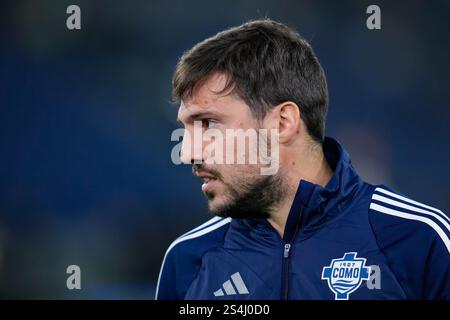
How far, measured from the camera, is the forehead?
2.07 metres

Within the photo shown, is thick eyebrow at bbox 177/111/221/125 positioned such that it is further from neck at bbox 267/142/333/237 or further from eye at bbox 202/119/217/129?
neck at bbox 267/142/333/237

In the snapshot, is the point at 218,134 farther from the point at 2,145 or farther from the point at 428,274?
the point at 2,145

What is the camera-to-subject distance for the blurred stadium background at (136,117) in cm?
471

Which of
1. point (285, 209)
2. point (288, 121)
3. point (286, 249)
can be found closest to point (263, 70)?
point (288, 121)

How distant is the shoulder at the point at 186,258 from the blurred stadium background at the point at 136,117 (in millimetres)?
2393

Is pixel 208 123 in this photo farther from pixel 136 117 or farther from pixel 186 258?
pixel 136 117

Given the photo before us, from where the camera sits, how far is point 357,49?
201 inches

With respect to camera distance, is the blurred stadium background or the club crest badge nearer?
the club crest badge

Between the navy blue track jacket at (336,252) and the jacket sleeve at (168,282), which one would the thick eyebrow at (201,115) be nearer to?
the navy blue track jacket at (336,252)

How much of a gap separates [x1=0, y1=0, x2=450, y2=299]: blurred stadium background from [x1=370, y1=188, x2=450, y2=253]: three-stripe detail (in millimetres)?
2692

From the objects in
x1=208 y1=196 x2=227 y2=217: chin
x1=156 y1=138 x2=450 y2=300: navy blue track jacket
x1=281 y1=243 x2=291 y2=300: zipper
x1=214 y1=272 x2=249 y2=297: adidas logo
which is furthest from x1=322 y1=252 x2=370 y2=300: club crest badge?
x1=208 y1=196 x2=227 y2=217: chin

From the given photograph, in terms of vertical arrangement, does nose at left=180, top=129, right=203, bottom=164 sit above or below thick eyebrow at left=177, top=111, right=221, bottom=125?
below

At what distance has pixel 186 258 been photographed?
7.32 ft

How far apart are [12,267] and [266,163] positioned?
297 centimetres
